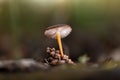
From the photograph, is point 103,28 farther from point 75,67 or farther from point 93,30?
point 75,67

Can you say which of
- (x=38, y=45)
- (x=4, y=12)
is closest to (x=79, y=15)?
(x=38, y=45)

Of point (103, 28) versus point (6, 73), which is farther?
point (103, 28)

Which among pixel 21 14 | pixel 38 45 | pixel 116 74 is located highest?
pixel 21 14

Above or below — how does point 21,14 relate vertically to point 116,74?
above
